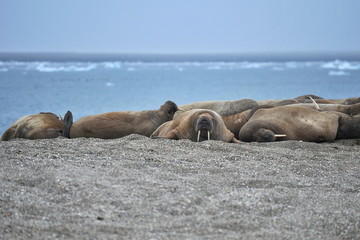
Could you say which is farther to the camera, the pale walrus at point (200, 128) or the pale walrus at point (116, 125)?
the pale walrus at point (116, 125)

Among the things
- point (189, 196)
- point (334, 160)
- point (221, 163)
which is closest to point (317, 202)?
point (189, 196)

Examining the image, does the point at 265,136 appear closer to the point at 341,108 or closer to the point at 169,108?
the point at 341,108

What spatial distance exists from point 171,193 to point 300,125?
4.08 m

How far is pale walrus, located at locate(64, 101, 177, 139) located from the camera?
27.0 feet

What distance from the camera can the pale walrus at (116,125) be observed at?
823 centimetres

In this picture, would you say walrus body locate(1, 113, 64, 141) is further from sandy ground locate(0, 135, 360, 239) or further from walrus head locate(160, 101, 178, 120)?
sandy ground locate(0, 135, 360, 239)

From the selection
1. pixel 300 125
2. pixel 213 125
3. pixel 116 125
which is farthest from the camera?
pixel 116 125

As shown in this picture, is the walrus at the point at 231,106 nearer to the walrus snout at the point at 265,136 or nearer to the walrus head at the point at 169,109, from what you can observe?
the walrus head at the point at 169,109

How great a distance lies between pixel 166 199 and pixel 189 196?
178 millimetres

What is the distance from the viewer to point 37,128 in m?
8.15

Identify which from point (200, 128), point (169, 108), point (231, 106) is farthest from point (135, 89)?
point (200, 128)

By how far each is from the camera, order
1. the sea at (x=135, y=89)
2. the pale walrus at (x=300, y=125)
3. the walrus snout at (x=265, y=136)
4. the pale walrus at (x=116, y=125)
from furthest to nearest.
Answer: the sea at (x=135, y=89) < the pale walrus at (x=116, y=125) < the pale walrus at (x=300, y=125) < the walrus snout at (x=265, y=136)

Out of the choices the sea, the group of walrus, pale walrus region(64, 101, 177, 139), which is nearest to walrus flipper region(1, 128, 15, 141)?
the group of walrus

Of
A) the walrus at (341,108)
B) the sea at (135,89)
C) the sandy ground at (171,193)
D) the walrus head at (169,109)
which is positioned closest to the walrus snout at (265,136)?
the sandy ground at (171,193)
